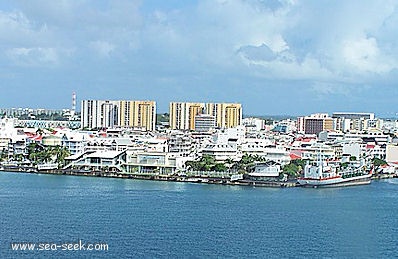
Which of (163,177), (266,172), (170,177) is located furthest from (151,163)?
(266,172)

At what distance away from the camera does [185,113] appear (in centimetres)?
3022

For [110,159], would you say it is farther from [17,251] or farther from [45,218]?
[17,251]

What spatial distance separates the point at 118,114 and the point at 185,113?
102 inches

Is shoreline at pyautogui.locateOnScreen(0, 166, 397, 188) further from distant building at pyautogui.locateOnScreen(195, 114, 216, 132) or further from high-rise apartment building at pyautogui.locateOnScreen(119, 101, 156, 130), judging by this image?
high-rise apartment building at pyautogui.locateOnScreen(119, 101, 156, 130)

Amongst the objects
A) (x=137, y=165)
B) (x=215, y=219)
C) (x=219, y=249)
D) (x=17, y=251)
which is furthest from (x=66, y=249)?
(x=137, y=165)

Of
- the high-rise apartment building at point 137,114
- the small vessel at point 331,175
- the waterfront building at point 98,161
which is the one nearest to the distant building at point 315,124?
the high-rise apartment building at point 137,114

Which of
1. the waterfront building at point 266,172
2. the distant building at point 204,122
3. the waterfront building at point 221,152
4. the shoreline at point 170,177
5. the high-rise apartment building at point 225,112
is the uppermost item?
the high-rise apartment building at point 225,112

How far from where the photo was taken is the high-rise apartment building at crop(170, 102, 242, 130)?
30.2m

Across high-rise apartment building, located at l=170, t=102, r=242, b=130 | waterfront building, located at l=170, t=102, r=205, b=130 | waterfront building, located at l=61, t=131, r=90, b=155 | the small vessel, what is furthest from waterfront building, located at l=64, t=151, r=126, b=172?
high-rise apartment building, located at l=170, t=102, r=242, b=130

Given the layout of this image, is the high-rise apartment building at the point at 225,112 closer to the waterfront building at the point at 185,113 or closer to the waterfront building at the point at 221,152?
the waterfront building at the point at 185,113

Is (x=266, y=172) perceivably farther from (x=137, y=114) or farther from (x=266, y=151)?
(x=137, y=114)

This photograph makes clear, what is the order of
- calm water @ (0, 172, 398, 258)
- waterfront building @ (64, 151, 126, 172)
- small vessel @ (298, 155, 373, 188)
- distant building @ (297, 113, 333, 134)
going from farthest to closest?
distant building @ (297, 113, 333, 134)
waterfront building @ (64, 151, 126, 172)
small vessel @ (298, 155, 373, 188)
calm water @ (0, 172, 398, 258)

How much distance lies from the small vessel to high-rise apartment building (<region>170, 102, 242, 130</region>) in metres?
14.1

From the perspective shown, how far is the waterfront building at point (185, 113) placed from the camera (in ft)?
98.8
